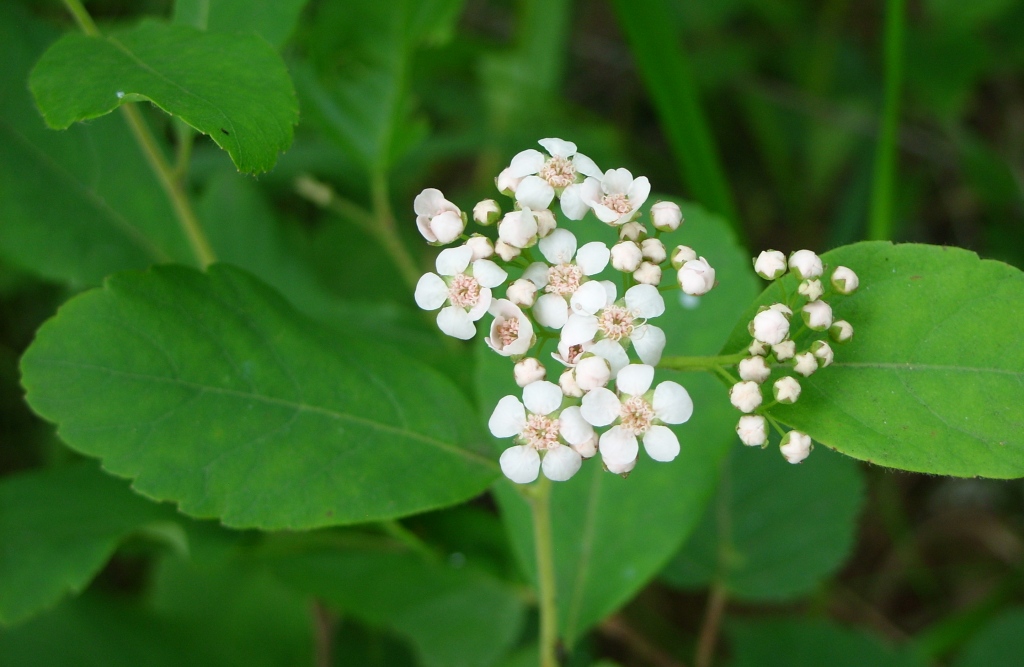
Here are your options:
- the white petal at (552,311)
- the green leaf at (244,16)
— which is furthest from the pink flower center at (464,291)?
the green leaf at (244,16)

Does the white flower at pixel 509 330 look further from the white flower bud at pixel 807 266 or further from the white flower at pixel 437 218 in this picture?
the white flower bud at pixel 807 266

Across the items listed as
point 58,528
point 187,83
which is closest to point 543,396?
point 187,83

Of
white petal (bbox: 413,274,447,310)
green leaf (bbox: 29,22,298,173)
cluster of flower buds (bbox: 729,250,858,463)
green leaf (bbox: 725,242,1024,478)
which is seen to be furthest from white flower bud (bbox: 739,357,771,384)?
green leaf (bbox: 29,22,298,173)

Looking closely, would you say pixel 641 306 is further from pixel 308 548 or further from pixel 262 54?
pixel 308 548

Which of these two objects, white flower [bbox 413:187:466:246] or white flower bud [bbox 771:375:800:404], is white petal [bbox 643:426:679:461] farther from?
white flower [bbox 413:187:466:246]

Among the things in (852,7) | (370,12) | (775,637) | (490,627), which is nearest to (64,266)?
(370,12)
